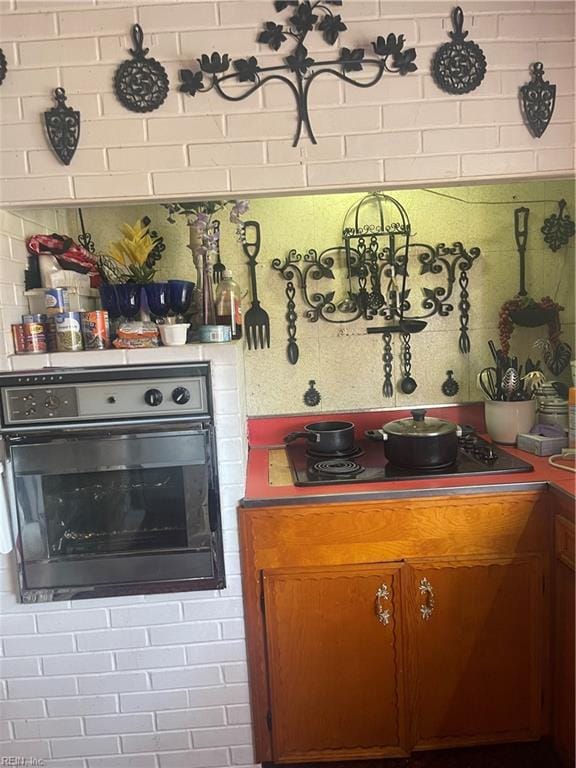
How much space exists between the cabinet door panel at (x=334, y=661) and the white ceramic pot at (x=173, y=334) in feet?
2.36

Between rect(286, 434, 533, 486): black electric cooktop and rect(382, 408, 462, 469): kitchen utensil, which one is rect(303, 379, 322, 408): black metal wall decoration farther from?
rect(382, 408, 462, 469): kitchen utensil

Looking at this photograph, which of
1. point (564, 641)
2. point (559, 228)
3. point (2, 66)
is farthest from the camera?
point (559, 228)

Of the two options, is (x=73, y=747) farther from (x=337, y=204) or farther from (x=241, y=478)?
(x=337, y=204)

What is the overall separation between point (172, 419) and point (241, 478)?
264 mm

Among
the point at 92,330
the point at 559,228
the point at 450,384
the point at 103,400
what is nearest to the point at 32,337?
the point at 92,330

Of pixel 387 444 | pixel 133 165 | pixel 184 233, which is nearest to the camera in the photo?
pixel 133 165

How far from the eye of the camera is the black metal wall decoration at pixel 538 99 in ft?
5.01

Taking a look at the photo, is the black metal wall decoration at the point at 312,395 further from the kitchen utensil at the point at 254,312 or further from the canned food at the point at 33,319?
the canned food at the point at 33,319

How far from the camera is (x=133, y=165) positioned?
154 cm

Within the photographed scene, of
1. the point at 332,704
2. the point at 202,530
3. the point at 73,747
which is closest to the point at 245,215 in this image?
the point at 202,530

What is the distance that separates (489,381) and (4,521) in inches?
67.7

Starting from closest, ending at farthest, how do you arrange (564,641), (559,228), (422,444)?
(564,641)
(422,444)
(559,228)

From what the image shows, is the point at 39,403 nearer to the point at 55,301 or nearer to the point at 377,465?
the point at 55,301

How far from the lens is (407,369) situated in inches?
86.0
